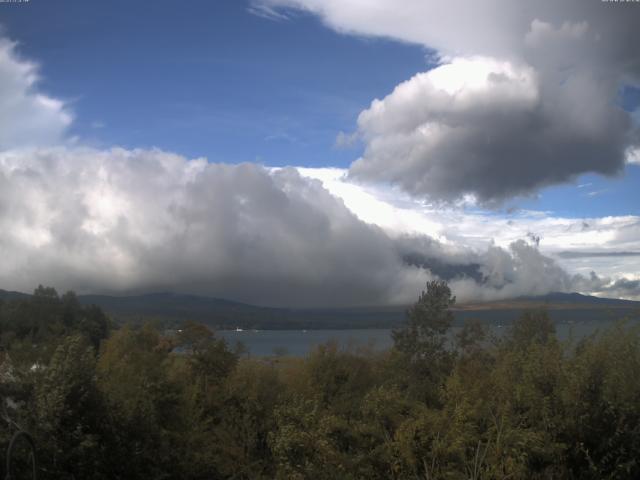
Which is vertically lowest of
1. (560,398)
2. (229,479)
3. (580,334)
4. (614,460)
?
(229,479)

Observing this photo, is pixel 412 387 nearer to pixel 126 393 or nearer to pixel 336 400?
pixel 336 400

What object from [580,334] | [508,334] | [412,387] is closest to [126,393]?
[580,334]

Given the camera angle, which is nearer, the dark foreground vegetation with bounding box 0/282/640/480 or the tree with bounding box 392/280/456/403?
the dark foreground vegetation with bounding box 0/282/640/480

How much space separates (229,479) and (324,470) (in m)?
9.79

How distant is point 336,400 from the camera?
33.7 meters

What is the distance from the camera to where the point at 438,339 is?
48594 millimetres

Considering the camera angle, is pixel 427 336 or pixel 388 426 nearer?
pixel 388 426

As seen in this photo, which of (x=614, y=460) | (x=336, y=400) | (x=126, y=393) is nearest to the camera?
(x=614, y=460)

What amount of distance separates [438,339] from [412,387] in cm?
1208

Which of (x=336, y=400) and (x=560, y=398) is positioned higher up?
(x=560, y=398)

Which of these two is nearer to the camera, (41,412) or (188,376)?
(41,412)

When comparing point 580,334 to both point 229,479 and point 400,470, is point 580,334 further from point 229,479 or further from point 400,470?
point 229,479

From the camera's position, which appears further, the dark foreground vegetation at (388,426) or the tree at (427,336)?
the tree at (427,336)

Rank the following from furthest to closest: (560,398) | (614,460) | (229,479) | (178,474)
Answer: (229,479) → (178,474) → (560,398) → (614,460)
